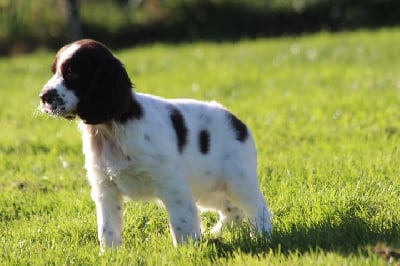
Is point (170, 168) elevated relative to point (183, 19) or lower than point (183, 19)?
elevated

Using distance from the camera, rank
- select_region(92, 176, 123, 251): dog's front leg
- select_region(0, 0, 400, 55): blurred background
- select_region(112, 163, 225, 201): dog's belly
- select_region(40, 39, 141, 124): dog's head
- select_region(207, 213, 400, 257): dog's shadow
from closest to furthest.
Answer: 1. select_region(207, 213, 400, 257): dog's shadow
2. select_region(40, 39, 141, 124): dog's head
3. select_region(112, 163, 225, 201): dog's belly
4. select_region(92, 176, 123, 251): dog's front leg
5. select_region(0, 0, 400, 55): blurred background

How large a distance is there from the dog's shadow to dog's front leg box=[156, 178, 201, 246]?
16 centimetres

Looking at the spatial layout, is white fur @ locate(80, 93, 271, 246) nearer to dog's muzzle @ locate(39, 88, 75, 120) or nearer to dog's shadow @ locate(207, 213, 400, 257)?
dog's shadow @ locate(207, 213, 400, 257)

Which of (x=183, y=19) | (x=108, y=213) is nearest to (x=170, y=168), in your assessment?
(x=108, y=213)

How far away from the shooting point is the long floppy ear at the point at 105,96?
5172mm

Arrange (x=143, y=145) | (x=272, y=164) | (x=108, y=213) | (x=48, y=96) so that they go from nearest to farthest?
(x=48, y=96) → (x=143, y=145) → (x=108, y=213) → (x=272, y=164)

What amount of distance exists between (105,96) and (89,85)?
0.14m

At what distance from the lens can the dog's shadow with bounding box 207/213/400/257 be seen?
4.97 m

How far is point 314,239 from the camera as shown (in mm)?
5113

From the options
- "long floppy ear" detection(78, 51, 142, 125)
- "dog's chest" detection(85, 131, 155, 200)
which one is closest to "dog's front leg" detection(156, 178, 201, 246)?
"dog's chest" detection(85, 131, 155, 200)

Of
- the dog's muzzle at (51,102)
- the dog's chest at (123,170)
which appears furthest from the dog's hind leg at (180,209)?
the dog's muzzle at (51,102)

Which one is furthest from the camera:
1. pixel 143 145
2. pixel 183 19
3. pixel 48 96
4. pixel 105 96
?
pixel 183 19

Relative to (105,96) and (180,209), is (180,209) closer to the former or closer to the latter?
(180,209)

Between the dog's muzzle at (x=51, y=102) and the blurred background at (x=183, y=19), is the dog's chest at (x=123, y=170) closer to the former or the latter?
the dog's muzzle at (x=51, y=102)
